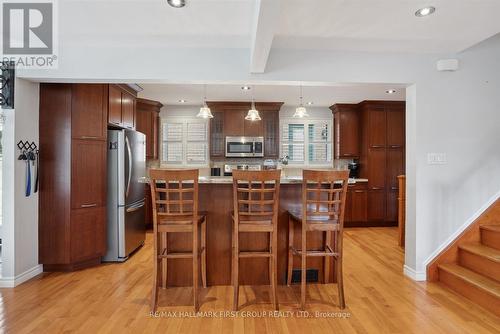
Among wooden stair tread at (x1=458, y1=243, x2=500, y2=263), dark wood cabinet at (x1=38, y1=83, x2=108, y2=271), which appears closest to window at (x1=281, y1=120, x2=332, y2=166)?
wooden stair tread at (x1=458, y1=243, x2=500, y2=263)

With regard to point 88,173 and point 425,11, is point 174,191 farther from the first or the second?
point 425,11

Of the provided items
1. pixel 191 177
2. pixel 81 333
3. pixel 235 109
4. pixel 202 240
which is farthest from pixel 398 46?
pixel 81 333

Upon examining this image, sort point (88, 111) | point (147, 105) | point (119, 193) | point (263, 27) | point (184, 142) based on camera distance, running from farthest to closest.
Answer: point (184, 142) → point (147, 105) → point (119, 193) → point (88, 111) → point (263, 27)

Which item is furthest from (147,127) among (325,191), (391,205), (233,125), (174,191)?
(391,205)

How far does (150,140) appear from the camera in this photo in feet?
17.6

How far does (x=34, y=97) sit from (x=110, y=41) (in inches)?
43.6

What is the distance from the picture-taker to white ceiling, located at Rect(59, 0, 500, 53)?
82.7 inches

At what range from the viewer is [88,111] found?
322cm

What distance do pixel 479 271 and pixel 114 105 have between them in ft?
14.7

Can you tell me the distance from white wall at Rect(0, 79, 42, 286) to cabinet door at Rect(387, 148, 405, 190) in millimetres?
5621

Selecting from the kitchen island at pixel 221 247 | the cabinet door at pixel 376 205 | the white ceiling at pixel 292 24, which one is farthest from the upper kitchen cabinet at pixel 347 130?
the kitchen island at pixel 221 247

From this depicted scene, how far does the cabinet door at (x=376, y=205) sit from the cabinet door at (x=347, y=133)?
90 cm

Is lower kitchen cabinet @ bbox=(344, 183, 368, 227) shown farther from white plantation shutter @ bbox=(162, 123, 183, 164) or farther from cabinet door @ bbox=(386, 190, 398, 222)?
white plantation shutter @ bbox=(162, 123, 183, 164)

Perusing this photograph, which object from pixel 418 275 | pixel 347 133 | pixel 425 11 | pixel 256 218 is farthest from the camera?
pixel 347 133
